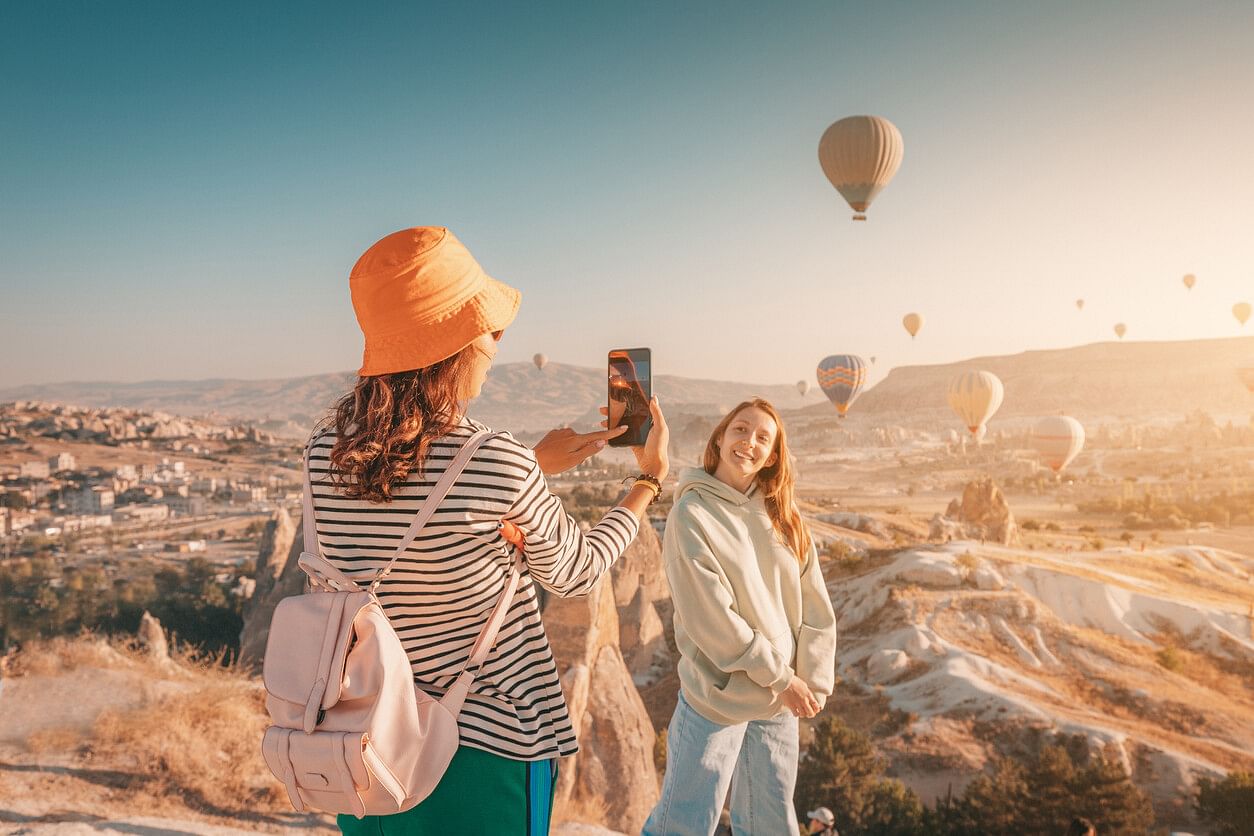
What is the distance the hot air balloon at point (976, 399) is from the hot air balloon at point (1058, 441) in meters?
1.53

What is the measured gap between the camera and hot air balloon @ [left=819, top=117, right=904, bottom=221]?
13.3 m

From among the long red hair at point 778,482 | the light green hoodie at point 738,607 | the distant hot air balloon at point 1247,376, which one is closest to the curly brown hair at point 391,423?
the light green hoodie at point 738,607

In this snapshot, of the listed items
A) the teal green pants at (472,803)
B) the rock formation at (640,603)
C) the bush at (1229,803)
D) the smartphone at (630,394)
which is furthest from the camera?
the rock formation at (640,603)

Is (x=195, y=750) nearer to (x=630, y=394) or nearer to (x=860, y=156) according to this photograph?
(x=630, y=394)

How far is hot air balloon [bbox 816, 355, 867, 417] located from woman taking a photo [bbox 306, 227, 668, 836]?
17.9 meters

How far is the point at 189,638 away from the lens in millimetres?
17250

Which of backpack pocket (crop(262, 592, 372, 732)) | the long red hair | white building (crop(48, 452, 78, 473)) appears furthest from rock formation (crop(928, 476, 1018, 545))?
white building (crop(48, 452, 78, 473))

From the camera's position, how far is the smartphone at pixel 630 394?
65.5 inches

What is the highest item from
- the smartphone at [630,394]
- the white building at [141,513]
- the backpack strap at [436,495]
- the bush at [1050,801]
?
the smartphone at [630,394]

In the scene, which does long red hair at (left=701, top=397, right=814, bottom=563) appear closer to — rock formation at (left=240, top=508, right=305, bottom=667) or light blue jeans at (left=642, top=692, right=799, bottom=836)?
light blue jeans at (left=642, top=692, right=799, bottom=836)

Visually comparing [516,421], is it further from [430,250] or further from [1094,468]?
[430,250]

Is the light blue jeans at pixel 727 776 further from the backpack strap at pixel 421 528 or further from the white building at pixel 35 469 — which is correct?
the white building at pixel 35 469

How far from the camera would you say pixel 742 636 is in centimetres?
189

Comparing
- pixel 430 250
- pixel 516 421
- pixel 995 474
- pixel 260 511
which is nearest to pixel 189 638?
pixel 260 511
